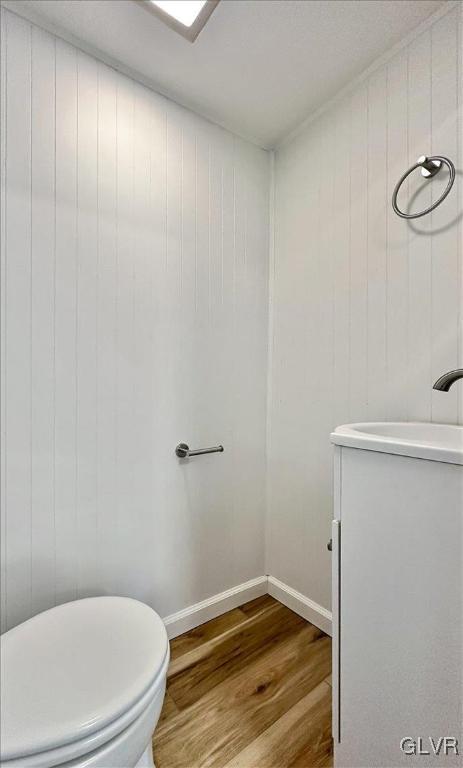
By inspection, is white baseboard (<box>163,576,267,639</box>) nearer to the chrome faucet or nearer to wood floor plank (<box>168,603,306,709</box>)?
wood floor plank (<box>168,603,306,709</box>)

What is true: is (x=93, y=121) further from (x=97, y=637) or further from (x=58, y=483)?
(x=97, y=637)

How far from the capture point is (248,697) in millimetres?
1229

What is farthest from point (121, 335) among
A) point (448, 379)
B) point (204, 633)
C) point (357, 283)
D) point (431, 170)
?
point (204, 633)

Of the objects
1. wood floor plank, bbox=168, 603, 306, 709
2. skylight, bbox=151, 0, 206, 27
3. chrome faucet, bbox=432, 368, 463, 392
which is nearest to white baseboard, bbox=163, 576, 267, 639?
wood floor plank, bbox=168, 603, 306, 709

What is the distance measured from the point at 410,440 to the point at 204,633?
49.6 inches

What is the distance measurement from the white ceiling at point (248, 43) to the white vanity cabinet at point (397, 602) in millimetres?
1367

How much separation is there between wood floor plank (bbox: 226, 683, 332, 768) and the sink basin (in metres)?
0.96

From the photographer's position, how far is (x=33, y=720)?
71 centimetres

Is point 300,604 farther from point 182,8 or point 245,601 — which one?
point 182,8

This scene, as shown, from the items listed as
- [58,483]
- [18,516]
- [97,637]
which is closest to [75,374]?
[58,483]

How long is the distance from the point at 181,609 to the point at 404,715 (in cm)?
99

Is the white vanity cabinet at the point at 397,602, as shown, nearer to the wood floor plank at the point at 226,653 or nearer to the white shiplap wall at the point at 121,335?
the wood floor plank at the point at 226,653

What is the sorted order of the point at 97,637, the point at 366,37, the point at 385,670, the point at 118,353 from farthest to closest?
the point at 118,353 → the point at 366,37 → the point at 97,637 → the point at 385,670

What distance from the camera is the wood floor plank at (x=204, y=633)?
1.46m
